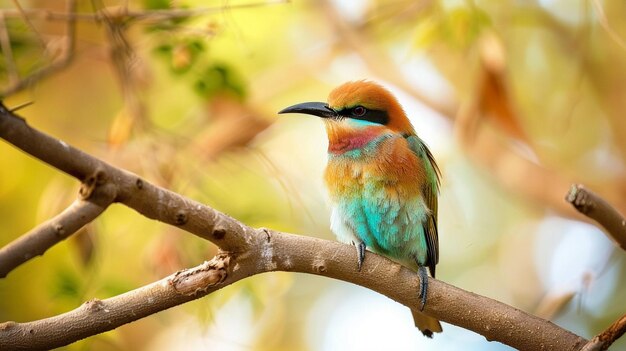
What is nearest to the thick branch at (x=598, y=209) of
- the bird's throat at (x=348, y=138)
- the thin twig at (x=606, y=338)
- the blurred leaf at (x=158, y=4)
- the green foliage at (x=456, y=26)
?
the thin twig at (x=606, y=338)

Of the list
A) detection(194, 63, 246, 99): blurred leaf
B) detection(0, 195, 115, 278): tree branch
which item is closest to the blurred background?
detection(194, 63, 246, 99): blurred leaf

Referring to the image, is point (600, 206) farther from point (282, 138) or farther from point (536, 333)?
point (282, 138)

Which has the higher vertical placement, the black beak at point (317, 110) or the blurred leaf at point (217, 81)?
the black beak at point (317, 110)

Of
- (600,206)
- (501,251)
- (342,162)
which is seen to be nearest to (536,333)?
(600,206)

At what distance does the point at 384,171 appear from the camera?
309 cm

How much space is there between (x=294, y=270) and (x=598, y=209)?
3.09 feet

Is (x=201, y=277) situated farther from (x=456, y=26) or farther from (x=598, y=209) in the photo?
(x=456, y=26)

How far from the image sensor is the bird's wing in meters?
3.22

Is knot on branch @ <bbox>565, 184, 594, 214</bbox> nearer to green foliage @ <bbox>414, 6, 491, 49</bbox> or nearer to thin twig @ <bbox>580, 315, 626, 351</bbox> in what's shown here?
thin twig @ <bbox>580, 315, 626, 351</bbox>

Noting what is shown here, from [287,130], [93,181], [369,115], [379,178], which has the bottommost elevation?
[287,130]

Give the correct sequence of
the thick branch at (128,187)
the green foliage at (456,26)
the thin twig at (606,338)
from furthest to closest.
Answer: the green foliage at (456,26)
the thin twig at (606,338)
the thick branch at (128,187)

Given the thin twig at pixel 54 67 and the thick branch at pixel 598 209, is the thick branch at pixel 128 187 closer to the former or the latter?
the thick branch at pixel 598 209

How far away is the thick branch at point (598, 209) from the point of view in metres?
2.39

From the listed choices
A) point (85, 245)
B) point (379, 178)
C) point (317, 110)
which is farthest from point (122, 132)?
point (379, 178)
